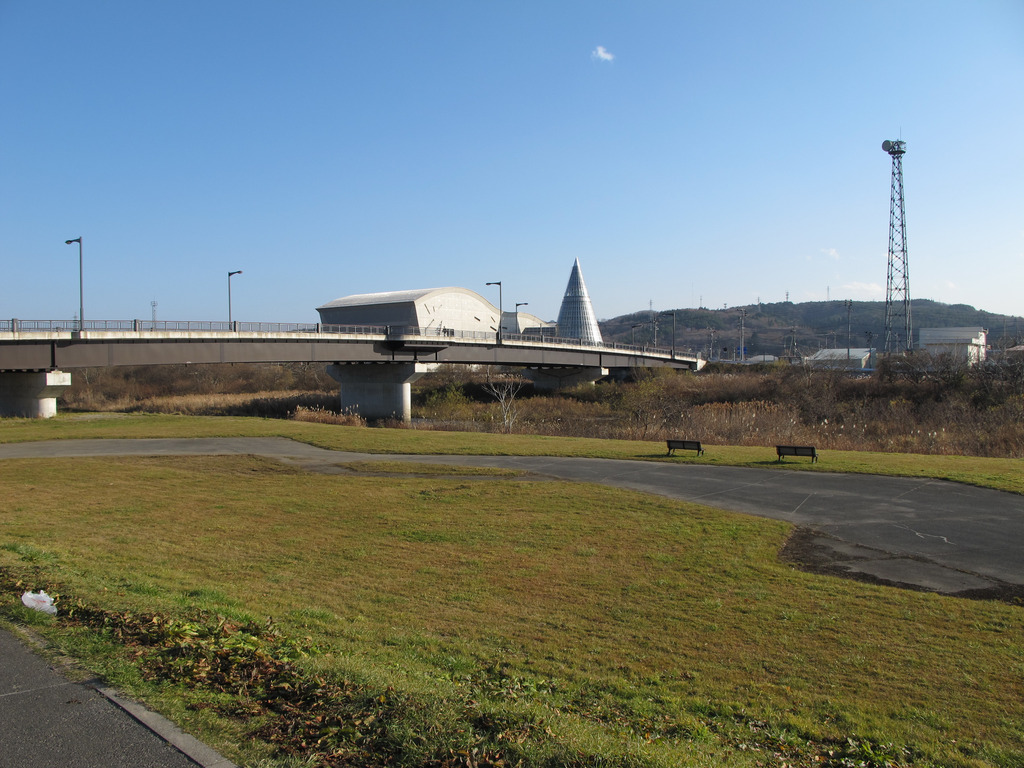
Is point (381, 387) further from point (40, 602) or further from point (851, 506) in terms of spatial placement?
point (40, 602)

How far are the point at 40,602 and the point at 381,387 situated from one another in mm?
45950

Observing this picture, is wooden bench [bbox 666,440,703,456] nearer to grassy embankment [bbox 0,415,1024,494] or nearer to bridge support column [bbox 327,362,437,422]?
grassy embankment [bbox 0,415,1024,494]

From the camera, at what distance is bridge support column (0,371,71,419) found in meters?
35.1

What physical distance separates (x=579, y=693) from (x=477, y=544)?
18.8ft

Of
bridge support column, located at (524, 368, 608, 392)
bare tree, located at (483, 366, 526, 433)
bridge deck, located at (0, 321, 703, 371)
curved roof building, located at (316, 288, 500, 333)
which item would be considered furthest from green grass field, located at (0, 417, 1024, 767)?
curved roof building, located at (316, 288, 500, 333)

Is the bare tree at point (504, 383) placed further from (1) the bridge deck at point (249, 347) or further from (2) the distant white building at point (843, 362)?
(2) the distant white building at point (843, 362)

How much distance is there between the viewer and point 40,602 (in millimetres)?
6539

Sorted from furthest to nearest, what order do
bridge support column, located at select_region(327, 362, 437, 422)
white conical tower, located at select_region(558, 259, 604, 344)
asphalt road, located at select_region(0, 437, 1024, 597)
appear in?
white conical tower, located at select_region(558, 259, 604, 344)
bridge support column, located at select_region(327, 362, 437, 422)
asphalt road, located at select_region(0, 437, 1024, 597)

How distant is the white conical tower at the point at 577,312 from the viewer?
354 ft

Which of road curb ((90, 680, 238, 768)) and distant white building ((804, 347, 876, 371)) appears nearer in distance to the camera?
road curb ((90, 680, 238, 768))

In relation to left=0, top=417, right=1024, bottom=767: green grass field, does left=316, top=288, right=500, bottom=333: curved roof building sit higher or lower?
higher

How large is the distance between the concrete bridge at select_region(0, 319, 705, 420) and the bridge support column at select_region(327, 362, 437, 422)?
0.24ft

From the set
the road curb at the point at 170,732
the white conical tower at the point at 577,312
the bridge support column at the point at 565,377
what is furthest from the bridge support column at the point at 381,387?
the white conical tower at the point at 577,312

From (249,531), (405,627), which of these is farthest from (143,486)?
(405,627)
